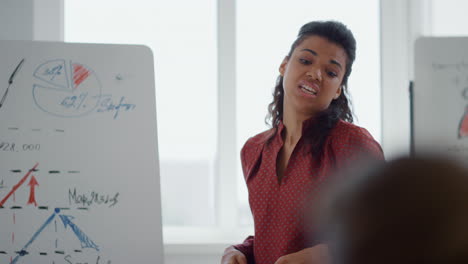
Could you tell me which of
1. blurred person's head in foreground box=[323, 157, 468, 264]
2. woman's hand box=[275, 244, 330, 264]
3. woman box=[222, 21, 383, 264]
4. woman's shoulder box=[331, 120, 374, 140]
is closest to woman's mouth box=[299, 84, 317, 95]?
woman box=[222, 21, 383, 264]

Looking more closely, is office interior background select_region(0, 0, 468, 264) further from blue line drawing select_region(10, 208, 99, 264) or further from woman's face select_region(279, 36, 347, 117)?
woman's face select_region(279, 36, 347, 117)

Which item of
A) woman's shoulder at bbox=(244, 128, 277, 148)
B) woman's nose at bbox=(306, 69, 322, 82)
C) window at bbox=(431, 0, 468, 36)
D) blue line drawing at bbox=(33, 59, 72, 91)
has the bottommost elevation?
woman's shoulder at bbox=(244, 128, 277, 148)

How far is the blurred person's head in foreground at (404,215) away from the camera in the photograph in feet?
0.90

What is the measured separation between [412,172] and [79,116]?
4.61 ft

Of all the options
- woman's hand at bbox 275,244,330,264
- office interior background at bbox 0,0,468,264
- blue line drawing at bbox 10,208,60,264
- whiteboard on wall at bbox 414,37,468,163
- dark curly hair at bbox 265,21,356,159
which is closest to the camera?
woman's hand at bbox 275,244,330,264

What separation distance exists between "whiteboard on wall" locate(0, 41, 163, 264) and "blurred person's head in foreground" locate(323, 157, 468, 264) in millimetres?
1268

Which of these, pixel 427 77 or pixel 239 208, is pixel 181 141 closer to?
pixel 239 208

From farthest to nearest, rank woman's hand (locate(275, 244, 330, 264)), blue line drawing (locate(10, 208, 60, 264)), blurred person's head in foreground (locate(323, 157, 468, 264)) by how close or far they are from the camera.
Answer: blue line drawing (locate(10, 208, 60, 264)) < woman's hand (locate(275, 244, 330, 264)) < blurred person's head in foreground (locate(323, 157, 468, 264))

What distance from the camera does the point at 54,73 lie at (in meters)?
1.54

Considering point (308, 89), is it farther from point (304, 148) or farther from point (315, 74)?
point (304, 148)

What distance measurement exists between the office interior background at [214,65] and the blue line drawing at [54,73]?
0.85m

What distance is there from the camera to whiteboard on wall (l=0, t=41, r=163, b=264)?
147cm

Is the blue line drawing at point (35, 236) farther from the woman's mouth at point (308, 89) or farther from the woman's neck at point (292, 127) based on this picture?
the woman's mouth at point (308, 89)

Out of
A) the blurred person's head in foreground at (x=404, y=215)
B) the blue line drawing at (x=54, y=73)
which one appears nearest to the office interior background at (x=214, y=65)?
the blue line drawing at (x=54, y=73)
